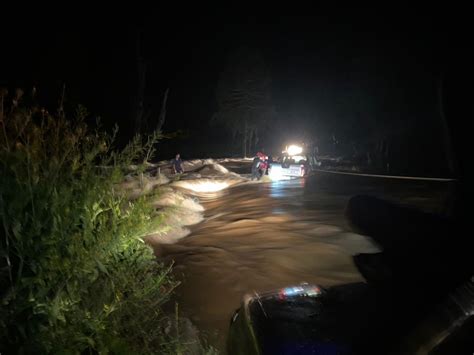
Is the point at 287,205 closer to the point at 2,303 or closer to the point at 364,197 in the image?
the point at 364,197

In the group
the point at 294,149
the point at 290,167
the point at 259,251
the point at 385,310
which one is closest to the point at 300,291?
the point at 385,310

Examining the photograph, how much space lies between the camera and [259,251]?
661 cm

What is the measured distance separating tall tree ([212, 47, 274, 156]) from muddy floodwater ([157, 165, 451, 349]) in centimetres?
3339

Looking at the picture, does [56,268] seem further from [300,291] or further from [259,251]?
[259,251]

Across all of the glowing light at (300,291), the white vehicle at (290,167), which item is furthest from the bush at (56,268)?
the white vehicle at (290,167)

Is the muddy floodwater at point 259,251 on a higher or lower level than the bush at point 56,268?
lower

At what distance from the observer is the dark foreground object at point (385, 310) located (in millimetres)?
3045

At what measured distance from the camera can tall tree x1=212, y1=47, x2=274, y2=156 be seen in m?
43.2

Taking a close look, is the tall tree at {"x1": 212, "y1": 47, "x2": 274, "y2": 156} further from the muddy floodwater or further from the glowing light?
the glowing light

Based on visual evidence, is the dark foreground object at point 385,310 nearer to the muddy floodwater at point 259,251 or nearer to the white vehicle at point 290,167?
the muddy floodwater at point 259,251

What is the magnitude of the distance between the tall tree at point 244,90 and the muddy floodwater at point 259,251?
33393 millimetres

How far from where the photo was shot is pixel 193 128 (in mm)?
49281

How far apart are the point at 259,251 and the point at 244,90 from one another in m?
38.6

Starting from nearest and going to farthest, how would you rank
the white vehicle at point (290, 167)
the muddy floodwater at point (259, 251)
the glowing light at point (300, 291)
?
the glowing light at point (300, 291)
the muddy floodwater at point (259, 251)
the white vehicle at point (290, 167)
